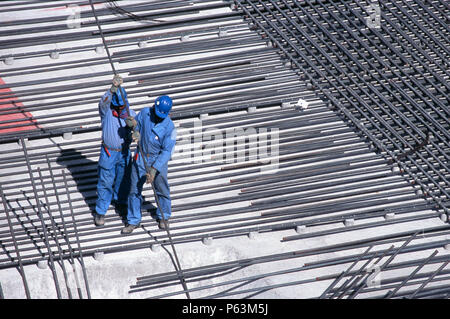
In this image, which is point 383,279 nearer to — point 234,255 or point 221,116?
point 234,255

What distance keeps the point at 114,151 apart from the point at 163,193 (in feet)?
2.41

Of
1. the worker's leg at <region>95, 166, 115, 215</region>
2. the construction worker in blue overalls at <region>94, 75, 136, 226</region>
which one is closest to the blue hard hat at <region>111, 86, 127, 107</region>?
the construction worker in blue overalls at <region>94, 75, 136, 226</region>

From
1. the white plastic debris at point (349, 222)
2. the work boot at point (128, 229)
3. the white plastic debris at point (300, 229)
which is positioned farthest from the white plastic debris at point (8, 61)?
the white plastic debris at point (349, 222)

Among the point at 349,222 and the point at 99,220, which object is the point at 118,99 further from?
the point at 349,222

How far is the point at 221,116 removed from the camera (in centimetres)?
964

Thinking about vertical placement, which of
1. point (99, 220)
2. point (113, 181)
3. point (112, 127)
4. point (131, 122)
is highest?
point (112, 127)

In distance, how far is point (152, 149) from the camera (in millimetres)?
7703

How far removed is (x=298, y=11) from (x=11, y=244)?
6.17 meters

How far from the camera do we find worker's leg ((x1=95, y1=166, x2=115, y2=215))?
7.93 metres

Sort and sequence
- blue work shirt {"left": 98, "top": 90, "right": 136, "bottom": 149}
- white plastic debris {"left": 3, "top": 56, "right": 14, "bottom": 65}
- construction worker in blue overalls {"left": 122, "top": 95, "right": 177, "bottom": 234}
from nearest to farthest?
1. construction worker in blue overalls {"left": 122, "top": 95, "right": 177, "bottom": 234}
2. blue work shirt {"left": 98, "top": 90, "right": 136, "bottom": 149}
3. white plastic debris {"left": 3, "top": 56, "right": 14, "bottom": 65}

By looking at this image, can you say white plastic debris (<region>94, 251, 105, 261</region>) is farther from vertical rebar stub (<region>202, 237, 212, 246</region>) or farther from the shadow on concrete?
vertical rebar stub (<region>202, 237, 212, 246</region>)

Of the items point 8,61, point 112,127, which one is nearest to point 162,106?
point 112,127

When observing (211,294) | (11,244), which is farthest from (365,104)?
(11,244)
